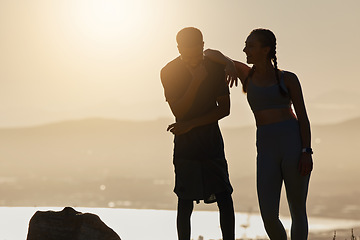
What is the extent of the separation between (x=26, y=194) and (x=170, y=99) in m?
192

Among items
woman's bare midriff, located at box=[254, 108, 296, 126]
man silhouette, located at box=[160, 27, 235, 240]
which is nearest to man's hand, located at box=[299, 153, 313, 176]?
woman's bare midriff, located at box=[254, 108, 296, 126]

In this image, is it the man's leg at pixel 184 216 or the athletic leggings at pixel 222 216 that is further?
the man's leg at pixel 184 216

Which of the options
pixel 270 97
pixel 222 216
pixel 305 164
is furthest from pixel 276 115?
pixel 222 216

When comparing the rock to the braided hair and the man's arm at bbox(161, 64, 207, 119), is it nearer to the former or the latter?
the man's arm at bbox(161, 64, 207, 119)

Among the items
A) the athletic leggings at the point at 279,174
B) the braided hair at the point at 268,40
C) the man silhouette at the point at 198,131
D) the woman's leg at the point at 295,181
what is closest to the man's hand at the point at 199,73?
the man silhouette at the point at 198,131

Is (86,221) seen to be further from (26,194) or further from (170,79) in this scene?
(26,194)

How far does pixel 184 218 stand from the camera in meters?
9.20

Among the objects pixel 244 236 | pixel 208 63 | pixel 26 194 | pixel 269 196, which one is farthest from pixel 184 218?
pixel 26 194

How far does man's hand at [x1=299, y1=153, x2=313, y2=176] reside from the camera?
8.52 metres

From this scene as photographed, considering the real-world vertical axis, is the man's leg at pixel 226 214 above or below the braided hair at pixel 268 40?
below

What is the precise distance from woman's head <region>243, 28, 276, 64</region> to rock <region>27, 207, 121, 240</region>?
2852 millimetres

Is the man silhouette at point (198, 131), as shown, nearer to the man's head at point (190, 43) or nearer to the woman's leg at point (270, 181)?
the man's head at point (190, 43)

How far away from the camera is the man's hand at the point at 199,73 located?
8922 mm

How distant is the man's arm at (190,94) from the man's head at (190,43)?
0.47ft
